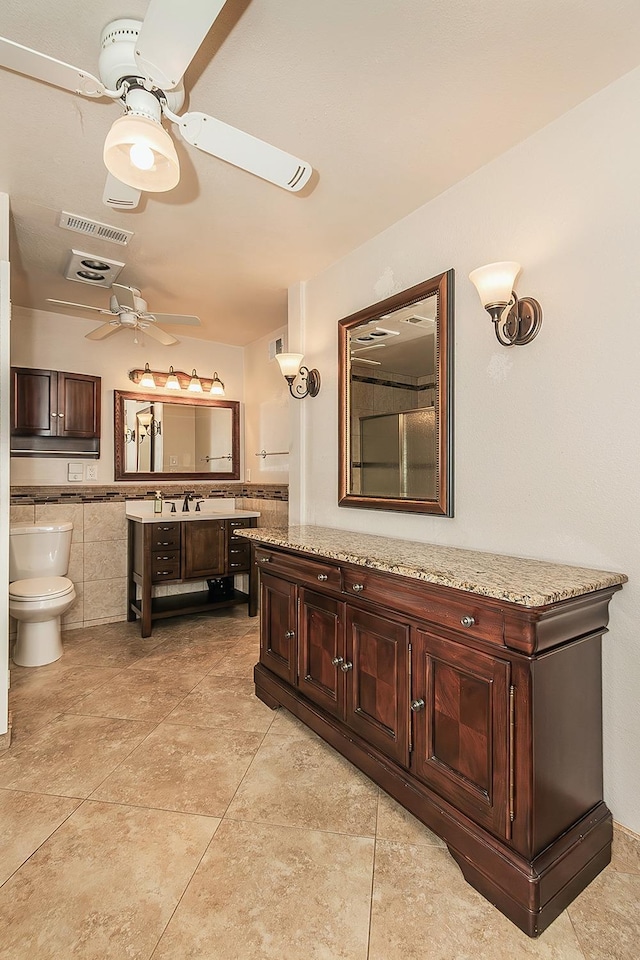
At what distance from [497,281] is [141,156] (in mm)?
1253

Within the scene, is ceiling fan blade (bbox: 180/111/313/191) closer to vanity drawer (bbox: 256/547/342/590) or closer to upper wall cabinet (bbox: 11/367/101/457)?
vanity drawer (bbox: 256/547/342/590)

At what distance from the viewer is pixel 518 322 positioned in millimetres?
1874

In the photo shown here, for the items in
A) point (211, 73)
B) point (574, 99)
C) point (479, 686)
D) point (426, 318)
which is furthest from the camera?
point (426, 318)

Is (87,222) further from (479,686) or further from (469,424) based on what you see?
(479,686)

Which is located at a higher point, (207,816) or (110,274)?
(110,274)

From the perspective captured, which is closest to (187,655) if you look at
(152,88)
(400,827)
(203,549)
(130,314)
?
(203,549)

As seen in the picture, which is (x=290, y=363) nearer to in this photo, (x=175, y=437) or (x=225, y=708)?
(x=175, y=437)

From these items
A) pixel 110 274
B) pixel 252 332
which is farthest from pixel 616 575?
pixel 252 332

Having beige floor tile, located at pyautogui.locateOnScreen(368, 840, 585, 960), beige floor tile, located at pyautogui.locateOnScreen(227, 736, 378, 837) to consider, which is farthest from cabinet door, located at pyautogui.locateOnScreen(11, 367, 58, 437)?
beige floor tile, located at pyautogui.locateOnScreen(368, 840, 585, 960)

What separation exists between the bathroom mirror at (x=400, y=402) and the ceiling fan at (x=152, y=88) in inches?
35.4

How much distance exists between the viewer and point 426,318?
231cm

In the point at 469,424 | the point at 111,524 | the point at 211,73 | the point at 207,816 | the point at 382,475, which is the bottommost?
the point at 207,816

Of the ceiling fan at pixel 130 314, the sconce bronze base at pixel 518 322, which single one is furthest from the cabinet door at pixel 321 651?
the ceiling fan at pixel 130 314

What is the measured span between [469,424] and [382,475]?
0.61m
